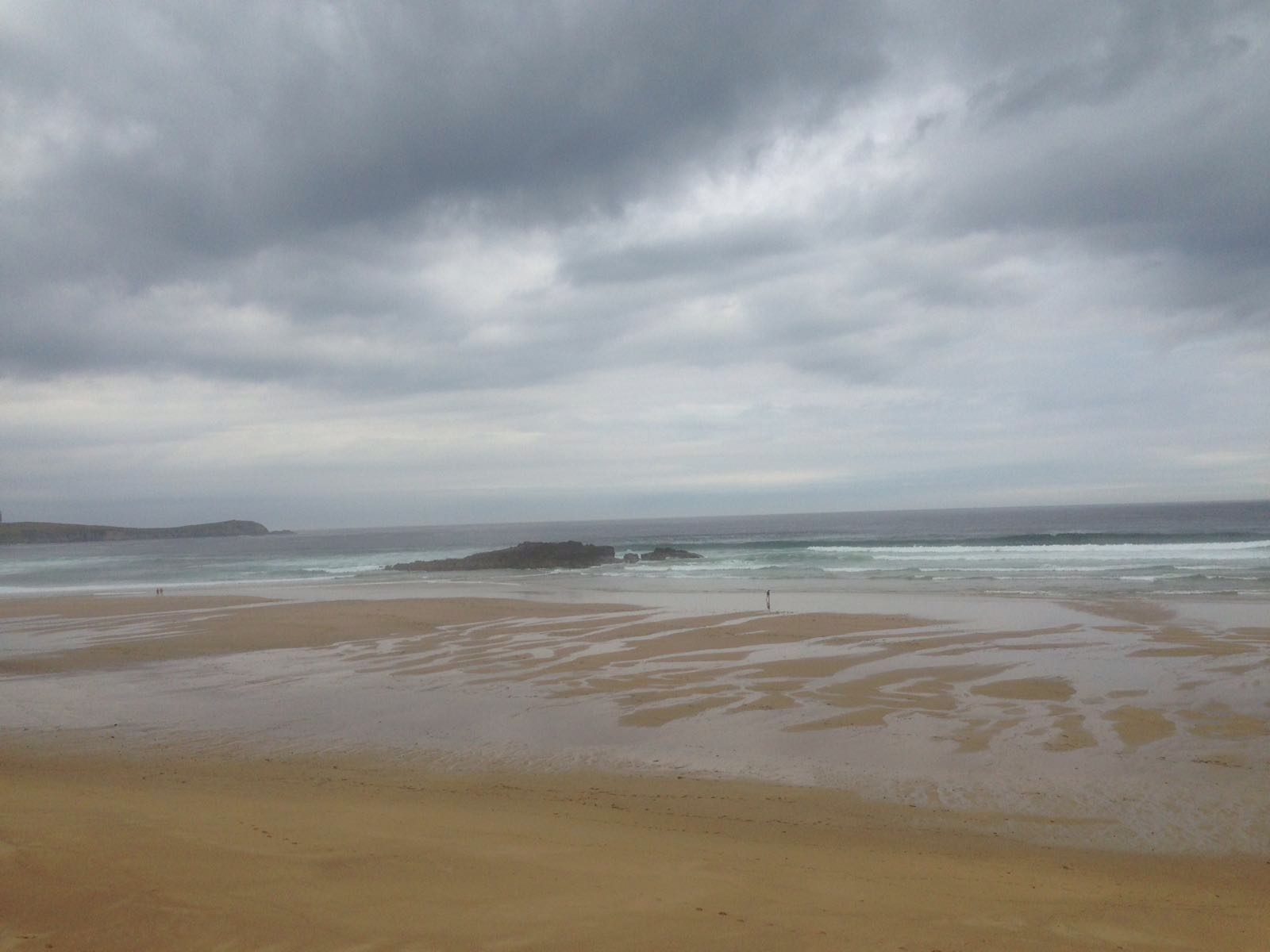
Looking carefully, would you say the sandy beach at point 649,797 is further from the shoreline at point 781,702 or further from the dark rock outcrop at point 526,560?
the dark rock outcrop at point 526,560

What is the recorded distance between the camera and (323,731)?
1038 centimetres

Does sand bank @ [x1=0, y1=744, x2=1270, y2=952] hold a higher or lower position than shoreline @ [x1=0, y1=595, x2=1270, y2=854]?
higher

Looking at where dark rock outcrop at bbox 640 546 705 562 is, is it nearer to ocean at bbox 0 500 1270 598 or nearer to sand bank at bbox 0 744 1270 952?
ocean at bbox 0 500 1270 598

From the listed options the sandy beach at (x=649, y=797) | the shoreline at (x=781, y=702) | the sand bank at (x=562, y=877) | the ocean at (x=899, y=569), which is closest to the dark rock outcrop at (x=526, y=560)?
the ocean at (x=899, y=569)

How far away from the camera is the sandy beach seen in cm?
461

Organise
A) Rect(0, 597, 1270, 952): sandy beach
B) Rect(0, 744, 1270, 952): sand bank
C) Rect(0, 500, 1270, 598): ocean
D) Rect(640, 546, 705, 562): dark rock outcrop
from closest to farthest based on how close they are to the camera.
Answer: Rect(0, 744, 1270, 952): sand bank < Rect(0, 597, 1270, 952): sandy beach < Rect(0, 500, 1270, 598): ocean < Rect(640, 546, 705, 562): dark rock outcrop

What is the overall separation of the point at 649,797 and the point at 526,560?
45.0m

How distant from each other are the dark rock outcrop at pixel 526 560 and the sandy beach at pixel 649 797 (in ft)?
112

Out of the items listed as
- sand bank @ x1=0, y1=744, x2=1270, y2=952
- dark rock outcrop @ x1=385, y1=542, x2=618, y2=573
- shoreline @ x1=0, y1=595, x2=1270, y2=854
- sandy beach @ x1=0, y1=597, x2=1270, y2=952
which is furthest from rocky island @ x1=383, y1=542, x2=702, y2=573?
sand bank @ x1=0, y1=744, x2=1270, y2=952

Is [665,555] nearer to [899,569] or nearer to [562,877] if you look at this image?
[899,569]

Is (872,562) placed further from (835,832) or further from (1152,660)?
(835,832)

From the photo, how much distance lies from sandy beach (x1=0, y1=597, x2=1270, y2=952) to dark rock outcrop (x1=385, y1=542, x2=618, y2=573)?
34229 mm

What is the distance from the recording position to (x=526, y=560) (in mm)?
51906

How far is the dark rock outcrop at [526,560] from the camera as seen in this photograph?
168 ft
